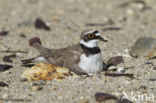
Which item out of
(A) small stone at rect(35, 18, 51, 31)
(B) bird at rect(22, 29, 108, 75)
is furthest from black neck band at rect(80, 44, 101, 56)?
(A) small stone at rect(35, 18, 51, 31)

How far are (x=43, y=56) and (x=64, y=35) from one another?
8.37 feet

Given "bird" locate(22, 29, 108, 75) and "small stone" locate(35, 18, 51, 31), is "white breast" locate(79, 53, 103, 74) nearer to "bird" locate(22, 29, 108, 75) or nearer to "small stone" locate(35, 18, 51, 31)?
"bird" locate(22, 29, 108, 75)

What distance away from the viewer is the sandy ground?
4.85 m

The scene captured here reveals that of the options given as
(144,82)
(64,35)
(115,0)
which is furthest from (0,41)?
(115,0)

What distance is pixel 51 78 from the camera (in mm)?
5453

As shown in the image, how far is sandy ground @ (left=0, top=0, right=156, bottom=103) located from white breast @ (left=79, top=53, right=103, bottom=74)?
250mm

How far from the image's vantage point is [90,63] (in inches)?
224

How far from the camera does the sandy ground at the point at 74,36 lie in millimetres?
4848

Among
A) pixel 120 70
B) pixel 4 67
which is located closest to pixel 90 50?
pixel 120 70

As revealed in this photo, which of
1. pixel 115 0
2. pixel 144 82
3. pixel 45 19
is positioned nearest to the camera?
pixel 144 82

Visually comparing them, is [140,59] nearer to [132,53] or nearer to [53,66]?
[132,53]

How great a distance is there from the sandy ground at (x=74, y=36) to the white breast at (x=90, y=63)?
0.25m

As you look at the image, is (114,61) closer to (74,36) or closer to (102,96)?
(102,96)

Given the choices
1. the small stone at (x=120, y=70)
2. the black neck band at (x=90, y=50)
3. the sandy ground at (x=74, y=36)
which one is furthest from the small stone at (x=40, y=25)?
the small stone at (x=120, y=70)
